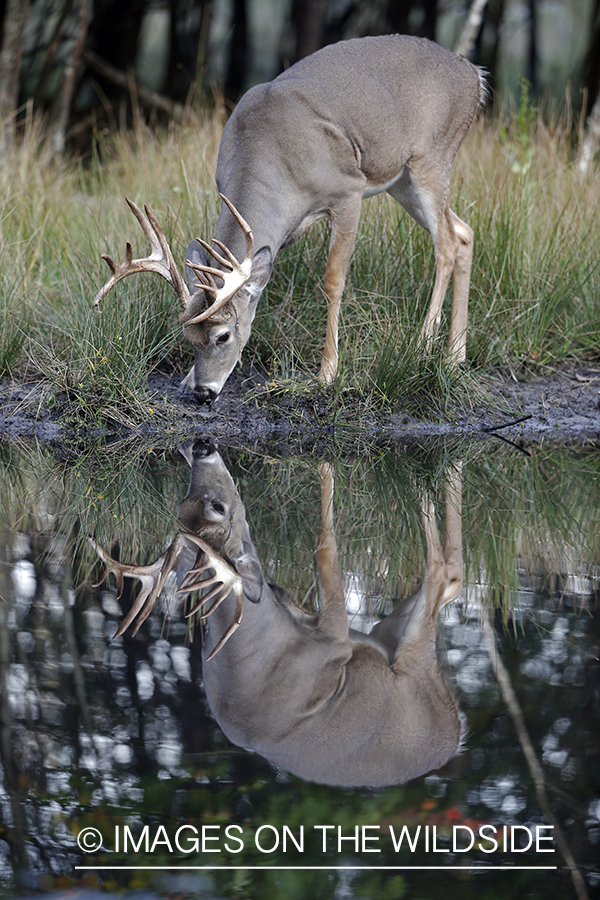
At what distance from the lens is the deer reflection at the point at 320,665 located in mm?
2666

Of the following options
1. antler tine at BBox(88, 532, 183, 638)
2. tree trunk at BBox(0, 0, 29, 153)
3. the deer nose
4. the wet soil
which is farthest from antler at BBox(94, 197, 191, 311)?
tree trunk at BBox(0, 0, 29, 153)

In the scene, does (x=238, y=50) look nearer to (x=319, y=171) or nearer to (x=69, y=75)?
(x=69, y=75)

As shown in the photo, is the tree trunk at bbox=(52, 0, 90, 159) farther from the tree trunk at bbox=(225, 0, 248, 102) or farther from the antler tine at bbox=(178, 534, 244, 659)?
the antler tine at bbox=(178, 534, 244, 659)

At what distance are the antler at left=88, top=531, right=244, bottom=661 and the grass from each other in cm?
240

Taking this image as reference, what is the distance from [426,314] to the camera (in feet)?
23.3

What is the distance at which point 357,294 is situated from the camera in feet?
24.0

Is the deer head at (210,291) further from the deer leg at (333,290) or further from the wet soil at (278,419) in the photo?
the deer leg at (333,290)

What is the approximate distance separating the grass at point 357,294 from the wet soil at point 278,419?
0.11m

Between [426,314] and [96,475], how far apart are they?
281 centimetres

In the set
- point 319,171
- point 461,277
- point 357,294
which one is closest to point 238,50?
point 357,294

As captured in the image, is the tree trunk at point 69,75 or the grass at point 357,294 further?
the tree trunk at point 69,75

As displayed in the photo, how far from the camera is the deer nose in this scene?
6.22 m

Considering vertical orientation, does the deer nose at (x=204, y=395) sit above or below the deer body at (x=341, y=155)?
below

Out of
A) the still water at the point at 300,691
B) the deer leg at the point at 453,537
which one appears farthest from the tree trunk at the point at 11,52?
the deer leg at the point at 453,537
